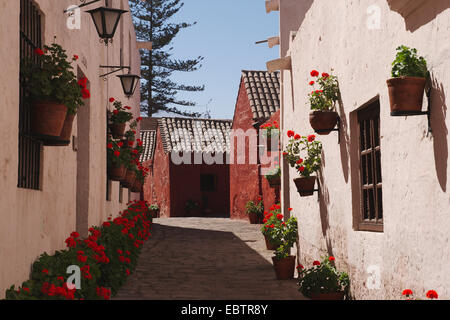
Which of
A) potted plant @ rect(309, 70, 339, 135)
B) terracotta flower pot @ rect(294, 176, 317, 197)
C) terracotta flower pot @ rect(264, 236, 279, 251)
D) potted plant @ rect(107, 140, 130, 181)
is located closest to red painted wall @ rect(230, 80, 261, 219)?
terracotta flower pot @ rect(264, 236, 279, 251)

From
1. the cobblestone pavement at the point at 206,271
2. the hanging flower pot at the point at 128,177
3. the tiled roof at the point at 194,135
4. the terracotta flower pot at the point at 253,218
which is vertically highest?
the tiled roof at the point at 194,135

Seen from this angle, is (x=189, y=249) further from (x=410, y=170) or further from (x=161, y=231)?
(x=410, y=170)

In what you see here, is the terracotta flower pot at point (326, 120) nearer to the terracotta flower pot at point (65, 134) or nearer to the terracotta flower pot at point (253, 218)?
the terracotta flower pot at point (65, 134)

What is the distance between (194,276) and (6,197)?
570cm

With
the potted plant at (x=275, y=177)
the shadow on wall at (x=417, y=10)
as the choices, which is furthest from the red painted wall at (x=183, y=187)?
the shadow on wall at (x=417, y=10)

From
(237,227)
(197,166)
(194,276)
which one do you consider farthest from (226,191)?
(194,276)

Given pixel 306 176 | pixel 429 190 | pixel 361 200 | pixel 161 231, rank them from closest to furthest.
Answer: pixel 429 190 → pixel 361 200 → pixel 306 176 → pixel 161 231

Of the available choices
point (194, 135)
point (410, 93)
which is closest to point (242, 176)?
point (194, 135)

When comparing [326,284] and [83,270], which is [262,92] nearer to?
[326,284]

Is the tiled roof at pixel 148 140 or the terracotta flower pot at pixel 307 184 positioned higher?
the tiled roof at pixel 148 140

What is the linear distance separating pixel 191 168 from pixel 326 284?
22.3 m

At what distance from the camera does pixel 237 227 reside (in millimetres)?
19500

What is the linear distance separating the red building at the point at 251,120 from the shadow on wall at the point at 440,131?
15346 millimetres

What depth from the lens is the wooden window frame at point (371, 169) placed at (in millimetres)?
5824
